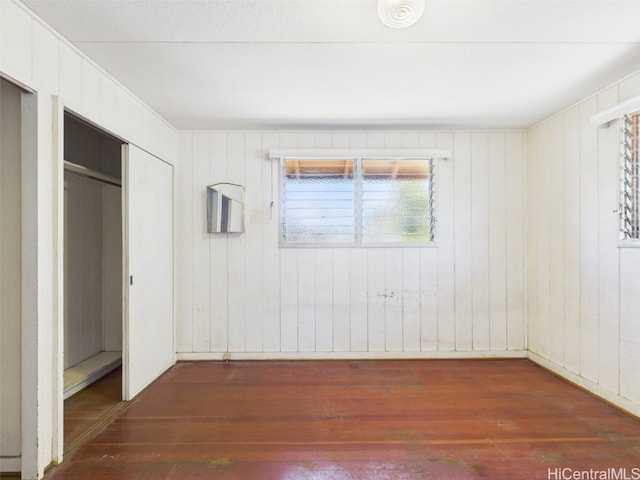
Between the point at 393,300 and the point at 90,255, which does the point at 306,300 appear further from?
the point at 90,255

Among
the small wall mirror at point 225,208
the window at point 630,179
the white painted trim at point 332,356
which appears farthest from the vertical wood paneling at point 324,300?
the window at point 630,179

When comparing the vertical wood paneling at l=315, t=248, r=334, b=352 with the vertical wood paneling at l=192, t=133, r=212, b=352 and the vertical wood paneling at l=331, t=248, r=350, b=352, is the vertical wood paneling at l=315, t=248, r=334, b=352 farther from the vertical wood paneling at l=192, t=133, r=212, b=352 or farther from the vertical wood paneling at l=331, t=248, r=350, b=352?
the vertical wood paneling at l=192, t=133, r=212, b=352

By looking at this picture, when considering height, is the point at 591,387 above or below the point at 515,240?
below

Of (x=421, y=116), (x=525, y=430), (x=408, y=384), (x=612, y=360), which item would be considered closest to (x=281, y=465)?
(x=408, y=384)

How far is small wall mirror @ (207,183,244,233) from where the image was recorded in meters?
3.28

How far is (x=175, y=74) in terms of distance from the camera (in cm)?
226

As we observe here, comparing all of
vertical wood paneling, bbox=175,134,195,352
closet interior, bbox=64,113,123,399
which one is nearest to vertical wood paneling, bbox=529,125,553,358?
vertical wood paneling, bbox=175,134,195,352

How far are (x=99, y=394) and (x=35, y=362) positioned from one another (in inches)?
48.0

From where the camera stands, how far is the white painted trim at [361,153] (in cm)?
335

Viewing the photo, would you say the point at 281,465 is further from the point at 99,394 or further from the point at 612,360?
the point at 612,360

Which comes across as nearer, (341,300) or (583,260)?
(583,260)

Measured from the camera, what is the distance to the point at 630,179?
7.64ft

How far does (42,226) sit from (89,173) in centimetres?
160

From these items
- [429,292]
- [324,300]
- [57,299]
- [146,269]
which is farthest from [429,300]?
[57,299]
